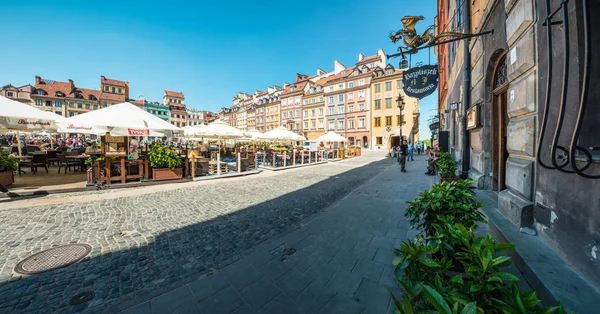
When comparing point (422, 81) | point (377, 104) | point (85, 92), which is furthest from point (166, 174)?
point (85, 92)

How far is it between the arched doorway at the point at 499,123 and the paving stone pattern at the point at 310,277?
211 centimetres

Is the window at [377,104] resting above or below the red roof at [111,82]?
below

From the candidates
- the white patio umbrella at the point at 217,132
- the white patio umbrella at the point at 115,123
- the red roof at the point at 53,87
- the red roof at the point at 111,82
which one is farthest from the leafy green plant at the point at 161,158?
the red roof at the point at 53,87

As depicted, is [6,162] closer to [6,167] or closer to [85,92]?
[6,167]

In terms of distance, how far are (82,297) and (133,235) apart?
5.75 ft

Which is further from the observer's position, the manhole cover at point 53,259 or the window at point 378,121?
the window at point 378,121

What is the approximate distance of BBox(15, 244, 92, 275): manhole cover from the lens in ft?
9.83

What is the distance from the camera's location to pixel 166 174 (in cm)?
905

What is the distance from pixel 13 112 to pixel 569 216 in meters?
12.2

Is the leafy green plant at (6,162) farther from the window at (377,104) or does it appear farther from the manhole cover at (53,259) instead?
the window at (377,104)

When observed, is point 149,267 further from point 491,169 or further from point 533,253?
point 491,169

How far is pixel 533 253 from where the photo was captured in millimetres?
2217

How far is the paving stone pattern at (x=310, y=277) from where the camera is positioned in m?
2.33

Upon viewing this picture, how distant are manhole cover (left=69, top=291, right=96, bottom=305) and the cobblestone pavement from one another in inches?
1.9
